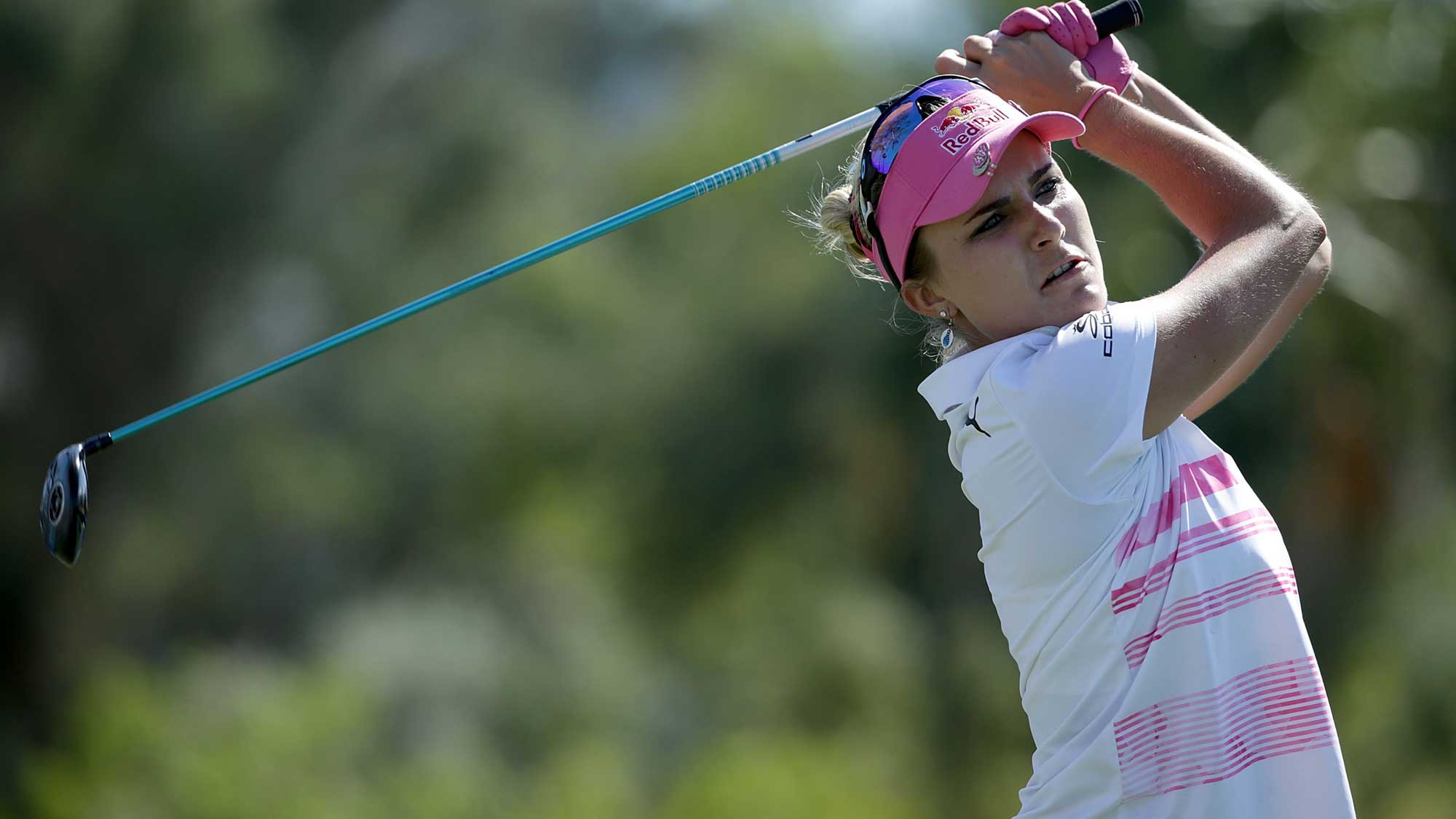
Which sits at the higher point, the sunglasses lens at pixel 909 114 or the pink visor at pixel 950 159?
the sunglasses lens at pixel 909 114

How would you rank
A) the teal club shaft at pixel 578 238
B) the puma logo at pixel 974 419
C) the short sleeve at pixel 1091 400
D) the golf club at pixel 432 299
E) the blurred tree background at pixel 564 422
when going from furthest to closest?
the blurred tree background at pixel 564 422, the teal club shaft at pixel 578 238, the golf club at pixel 432 299, the puma logo at pixel 974 419, the short sleeve at pixel 1091 400

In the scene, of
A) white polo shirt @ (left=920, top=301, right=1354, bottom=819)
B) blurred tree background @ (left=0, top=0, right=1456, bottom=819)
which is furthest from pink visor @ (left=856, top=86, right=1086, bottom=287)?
blurred tree background @ (left=0, top=0, right=1456, bottom=819)

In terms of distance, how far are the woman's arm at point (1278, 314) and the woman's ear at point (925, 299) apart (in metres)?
0.45

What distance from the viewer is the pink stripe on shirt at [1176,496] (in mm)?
2324

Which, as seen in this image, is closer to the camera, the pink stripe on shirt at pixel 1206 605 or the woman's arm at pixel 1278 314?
the pink stripe on shirt at pixel 1206 605

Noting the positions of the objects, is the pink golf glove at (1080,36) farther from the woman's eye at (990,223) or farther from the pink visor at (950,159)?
the woman's eye at (990,223)

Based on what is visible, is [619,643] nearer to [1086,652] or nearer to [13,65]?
[13,65]

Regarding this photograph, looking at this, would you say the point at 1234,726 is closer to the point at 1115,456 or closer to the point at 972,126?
the point at 1115,456

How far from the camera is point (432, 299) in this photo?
3.37 m

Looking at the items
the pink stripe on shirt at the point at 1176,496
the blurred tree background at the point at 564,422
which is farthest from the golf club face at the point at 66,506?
the blurred tree background at the point at 564,422

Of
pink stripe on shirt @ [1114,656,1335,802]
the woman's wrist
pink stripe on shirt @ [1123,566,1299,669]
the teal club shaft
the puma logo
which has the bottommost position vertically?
pink stripe on shirt @ [1114,656,1335,802]

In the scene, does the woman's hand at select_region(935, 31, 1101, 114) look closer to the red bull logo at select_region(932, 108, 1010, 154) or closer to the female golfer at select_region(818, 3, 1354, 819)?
the female golfer at select_region(818, 3, 1354, 819)

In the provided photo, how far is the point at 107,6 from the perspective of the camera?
465 inches

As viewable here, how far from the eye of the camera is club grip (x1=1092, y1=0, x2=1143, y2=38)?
274cm
